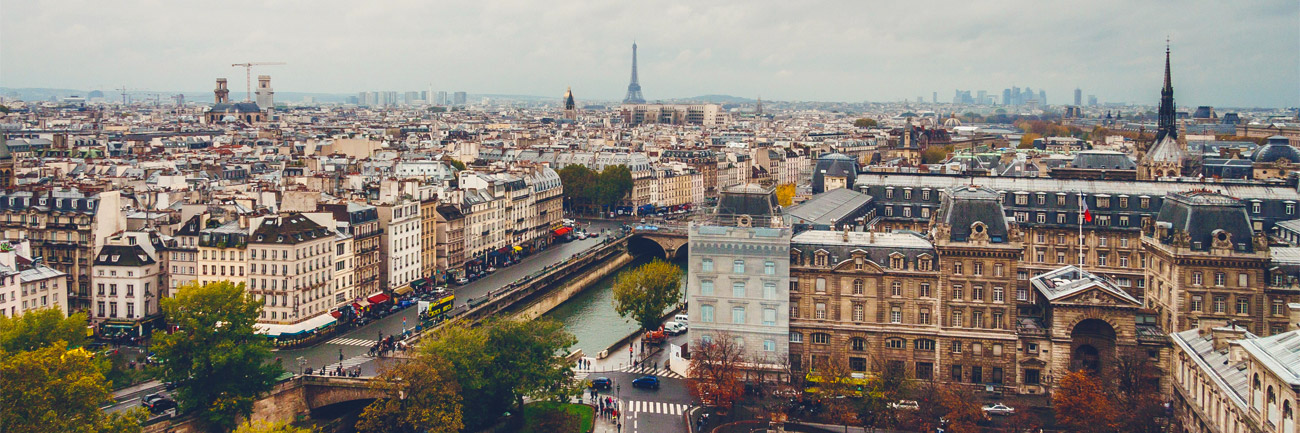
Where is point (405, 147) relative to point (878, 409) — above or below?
above

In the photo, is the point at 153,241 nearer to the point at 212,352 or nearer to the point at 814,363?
the point at 212,352

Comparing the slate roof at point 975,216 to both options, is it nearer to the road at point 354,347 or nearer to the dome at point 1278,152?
the road at point 354,347

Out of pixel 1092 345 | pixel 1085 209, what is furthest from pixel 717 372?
pixel 1085 209

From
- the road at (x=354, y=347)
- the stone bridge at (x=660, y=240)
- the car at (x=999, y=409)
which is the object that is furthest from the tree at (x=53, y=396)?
the stone bridge at (x=660, y=240)

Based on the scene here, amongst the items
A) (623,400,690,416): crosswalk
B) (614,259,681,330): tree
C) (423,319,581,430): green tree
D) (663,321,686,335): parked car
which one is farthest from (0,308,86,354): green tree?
(663,321,686,335): parked car

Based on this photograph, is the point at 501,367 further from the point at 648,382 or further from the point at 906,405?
the point at 906,405

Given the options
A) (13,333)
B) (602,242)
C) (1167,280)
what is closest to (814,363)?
(1167,280)
